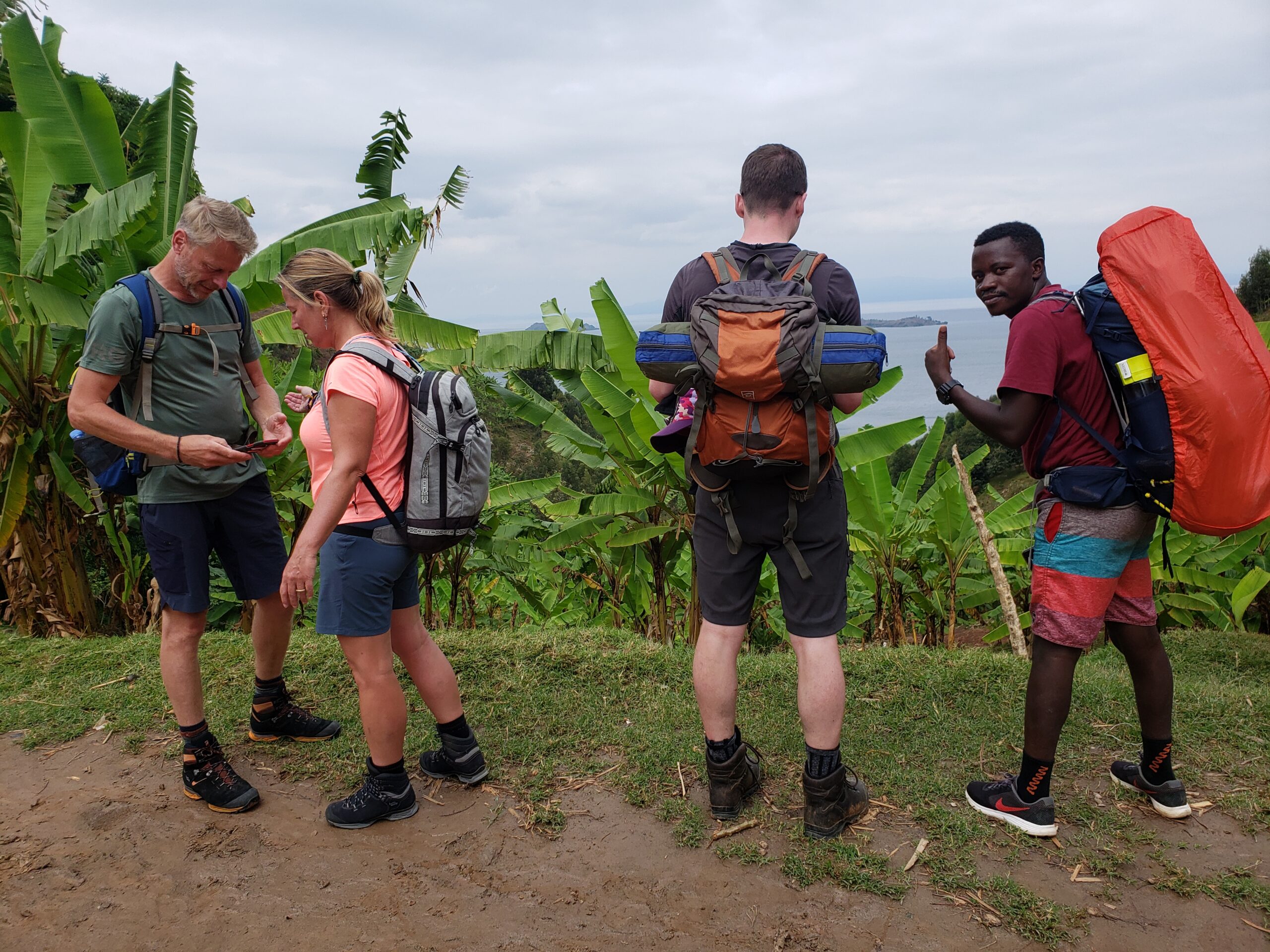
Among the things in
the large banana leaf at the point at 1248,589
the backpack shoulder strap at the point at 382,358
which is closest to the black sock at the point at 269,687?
the backpack shoulder strap at the point at 382,358

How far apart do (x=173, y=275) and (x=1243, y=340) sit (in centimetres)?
351

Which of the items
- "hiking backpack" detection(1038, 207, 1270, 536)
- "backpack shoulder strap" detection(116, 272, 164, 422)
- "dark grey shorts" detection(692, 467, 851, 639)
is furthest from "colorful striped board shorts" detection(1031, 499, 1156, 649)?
"backpack shoulder strap" detection(116, 272, 164, 422)

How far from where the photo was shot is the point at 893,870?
8.54 ft

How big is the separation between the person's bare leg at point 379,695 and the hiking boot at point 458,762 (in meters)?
0.27

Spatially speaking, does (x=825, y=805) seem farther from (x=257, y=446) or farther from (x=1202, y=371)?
(x=257, y=446)

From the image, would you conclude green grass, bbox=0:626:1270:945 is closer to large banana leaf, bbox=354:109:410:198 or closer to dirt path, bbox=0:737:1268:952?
dirt path, bbox=0:737:1268:952

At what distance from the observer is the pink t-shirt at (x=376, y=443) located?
105 inches

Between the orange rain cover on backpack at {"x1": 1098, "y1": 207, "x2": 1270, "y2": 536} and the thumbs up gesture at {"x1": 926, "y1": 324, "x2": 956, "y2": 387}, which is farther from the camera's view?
the thumbs up gesture at {"x1": 926, "y1": 324, "x2": 956, "y2": 387}

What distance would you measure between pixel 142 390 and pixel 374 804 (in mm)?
1695

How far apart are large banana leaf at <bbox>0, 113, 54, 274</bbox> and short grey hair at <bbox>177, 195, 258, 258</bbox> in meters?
2.68

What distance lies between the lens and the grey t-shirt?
257 cm

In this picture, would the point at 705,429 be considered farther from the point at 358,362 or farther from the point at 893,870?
the point at 893,870

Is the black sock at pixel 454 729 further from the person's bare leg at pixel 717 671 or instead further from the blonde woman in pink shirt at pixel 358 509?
the person's bare leg at pixel 717 671

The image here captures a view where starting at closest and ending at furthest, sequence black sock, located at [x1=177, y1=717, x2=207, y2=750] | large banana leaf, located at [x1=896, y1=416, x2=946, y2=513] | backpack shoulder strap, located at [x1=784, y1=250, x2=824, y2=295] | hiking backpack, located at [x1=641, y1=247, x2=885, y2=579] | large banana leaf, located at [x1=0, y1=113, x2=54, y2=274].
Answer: hiking backpack, located at [x1=641, y1=247, x2=885, y2=579], backpack shoulder strap, located at [x1=784, y1=250, x2=824, y2=295], black sock, located at [x1=177, y1=717, x2=207, y2=750], large banana leaf, located at [x1=0, y1=113, x2=54, y2=274], large banana leaf, located at [x1=896, y1=416, x2=946, y2=513]
